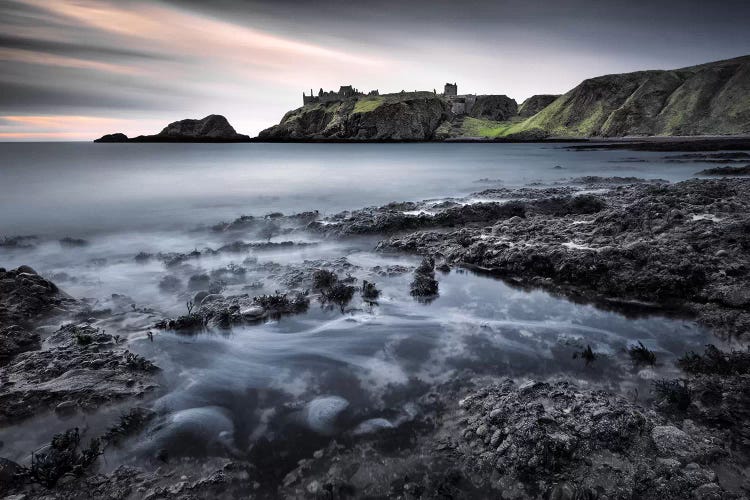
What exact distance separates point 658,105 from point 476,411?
171 meters

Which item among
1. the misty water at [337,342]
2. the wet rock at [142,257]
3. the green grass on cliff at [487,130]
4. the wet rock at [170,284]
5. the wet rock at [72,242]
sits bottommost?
the misty water at [337,342]

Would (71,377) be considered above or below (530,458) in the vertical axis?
above

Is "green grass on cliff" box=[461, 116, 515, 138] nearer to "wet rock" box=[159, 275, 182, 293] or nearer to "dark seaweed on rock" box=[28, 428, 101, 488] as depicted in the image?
"wet rock" box=[159, 275, 182, 293]

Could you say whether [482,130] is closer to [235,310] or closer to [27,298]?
[235,310]

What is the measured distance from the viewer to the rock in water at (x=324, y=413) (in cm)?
453

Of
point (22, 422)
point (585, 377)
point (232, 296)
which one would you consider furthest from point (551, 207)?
point (22, 422)

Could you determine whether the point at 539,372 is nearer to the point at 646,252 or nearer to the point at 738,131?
the point at 646,252

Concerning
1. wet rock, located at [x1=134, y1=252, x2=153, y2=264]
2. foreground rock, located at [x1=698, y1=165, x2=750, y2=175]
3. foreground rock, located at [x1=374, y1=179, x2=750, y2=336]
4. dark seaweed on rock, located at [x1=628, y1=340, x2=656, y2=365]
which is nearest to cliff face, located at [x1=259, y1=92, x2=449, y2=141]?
foreground rock, located at [x1=698, y1=165, x2=750, y2=175]

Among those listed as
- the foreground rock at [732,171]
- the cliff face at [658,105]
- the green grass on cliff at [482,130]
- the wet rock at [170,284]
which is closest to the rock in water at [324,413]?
the wet rock at [170,284]

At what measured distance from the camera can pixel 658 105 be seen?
439 ft

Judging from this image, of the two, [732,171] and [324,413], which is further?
[732,171]

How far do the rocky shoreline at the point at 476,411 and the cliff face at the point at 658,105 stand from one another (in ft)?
427

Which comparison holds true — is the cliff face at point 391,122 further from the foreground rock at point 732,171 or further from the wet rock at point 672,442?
the wet rock at point 672,442

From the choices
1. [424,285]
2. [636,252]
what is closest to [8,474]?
[424,285]
